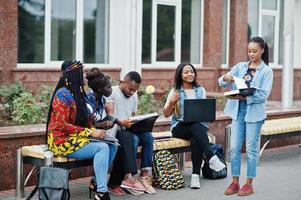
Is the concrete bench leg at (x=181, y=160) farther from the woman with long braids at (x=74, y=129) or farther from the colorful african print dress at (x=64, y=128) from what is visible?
the colorful african print dress at (x=64, y=128)

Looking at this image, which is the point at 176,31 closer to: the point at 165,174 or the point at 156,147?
the point at 156,147

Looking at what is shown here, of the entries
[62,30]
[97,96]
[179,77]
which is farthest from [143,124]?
[62,30]

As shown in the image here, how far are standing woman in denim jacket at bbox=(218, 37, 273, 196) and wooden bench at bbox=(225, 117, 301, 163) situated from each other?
243 centimetres

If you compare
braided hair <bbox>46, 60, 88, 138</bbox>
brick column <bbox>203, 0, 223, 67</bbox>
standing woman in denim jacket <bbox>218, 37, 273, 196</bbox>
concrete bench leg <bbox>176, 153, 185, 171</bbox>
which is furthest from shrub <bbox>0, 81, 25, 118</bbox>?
brick column <bbox>203, 0, 223, 67</bbox>

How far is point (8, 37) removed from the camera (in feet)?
43.2

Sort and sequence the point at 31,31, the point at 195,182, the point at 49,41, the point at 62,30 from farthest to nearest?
the point at 62,30 → the point at 49,41 → the point at 31,31 → the point at 195,182

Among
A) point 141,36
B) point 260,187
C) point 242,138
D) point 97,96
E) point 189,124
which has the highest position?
point 141,36

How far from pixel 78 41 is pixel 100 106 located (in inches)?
285

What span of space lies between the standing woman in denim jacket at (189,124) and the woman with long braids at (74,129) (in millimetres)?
1641

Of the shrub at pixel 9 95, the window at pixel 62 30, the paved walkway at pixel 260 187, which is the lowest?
the paved walkway at pixel 260 187

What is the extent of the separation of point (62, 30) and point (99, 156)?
780 cm

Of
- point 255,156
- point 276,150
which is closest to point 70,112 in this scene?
point 255,156

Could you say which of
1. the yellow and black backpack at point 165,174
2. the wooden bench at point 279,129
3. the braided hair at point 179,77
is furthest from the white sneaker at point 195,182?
the wooden bench at point 279,129

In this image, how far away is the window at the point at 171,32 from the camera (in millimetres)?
16641
